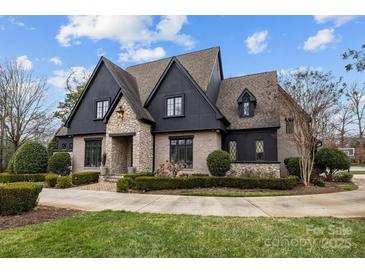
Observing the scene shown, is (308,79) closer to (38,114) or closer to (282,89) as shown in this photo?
(282,89)

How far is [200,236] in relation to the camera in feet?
15.6

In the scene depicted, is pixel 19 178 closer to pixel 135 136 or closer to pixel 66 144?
pixel 66 144

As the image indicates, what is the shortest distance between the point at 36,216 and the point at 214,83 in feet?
50.6

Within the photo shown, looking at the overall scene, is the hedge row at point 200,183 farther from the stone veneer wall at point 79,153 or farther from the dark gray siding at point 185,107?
the stone veneer wall at point 79,153

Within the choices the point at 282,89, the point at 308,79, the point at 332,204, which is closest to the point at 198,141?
the point at 282,89

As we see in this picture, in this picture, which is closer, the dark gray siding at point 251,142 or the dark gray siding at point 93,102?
the dark gray siding at point 251,142

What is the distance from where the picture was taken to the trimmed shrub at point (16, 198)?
6855 millimetres

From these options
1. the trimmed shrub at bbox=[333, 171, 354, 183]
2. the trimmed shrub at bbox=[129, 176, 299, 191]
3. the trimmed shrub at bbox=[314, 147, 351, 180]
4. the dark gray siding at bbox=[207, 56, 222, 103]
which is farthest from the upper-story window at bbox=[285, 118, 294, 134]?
the dark gray siding at bbox=[207, 56, 222, 103]

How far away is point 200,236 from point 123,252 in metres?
1.59

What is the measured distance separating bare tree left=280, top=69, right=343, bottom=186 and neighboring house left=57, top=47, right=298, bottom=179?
0.75 m

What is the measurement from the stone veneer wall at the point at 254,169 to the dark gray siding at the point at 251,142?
127 centimetres

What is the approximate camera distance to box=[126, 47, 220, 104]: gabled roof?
704 inches

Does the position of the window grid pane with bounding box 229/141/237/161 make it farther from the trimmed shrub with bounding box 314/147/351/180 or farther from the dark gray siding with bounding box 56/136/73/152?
the dark gray siding with bounding box 56/136/73/152

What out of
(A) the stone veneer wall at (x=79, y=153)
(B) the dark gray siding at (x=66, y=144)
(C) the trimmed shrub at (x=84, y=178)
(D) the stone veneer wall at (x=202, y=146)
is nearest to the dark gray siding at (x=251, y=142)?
(D) the stone veneer wall at (x=202, y=146)
